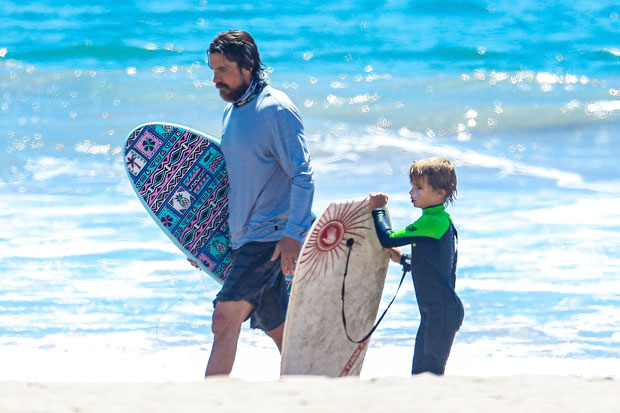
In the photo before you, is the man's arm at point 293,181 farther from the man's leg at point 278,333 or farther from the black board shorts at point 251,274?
the man's leg at point 278,333

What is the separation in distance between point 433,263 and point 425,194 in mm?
275

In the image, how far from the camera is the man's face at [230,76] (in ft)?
13.4

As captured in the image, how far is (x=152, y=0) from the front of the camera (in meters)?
18.9

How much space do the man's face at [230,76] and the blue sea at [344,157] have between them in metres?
1.62

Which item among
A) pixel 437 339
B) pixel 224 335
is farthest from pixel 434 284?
pixel 224 335

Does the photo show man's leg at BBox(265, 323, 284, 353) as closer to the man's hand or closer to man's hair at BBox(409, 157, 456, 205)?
the man's hand

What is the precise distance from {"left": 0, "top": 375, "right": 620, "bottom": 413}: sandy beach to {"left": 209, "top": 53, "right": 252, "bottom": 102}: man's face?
1.18 meters

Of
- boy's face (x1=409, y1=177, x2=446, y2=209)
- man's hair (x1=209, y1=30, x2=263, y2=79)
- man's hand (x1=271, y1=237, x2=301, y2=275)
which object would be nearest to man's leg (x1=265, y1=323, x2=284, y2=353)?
man's hand (x1=271, y1=237, x2=301, y2=275)

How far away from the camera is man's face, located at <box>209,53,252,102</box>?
13.4ft

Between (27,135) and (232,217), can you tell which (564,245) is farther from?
(27,135)

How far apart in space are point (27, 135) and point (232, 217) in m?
8.73

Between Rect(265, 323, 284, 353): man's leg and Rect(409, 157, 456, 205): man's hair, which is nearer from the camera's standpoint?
Rect(409, 157, 456, 205): man's hair

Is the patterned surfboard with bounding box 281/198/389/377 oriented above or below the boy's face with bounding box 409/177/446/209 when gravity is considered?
below

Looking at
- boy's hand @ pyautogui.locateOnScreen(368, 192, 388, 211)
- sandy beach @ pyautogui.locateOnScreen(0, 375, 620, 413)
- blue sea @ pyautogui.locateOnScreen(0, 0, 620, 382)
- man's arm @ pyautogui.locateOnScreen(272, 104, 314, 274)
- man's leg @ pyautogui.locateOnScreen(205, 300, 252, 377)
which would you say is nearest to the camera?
sandy beach @ pyautogui.locateOnScreen(0, 375, 620, 413)
